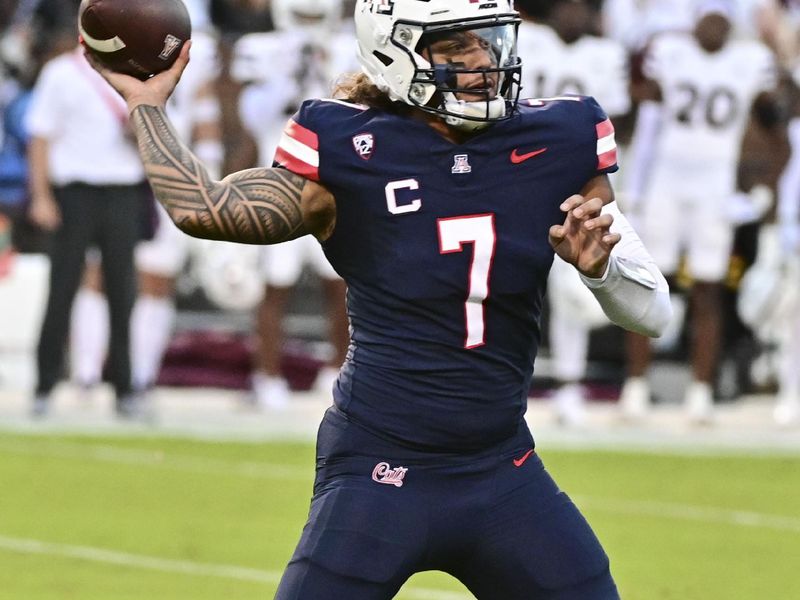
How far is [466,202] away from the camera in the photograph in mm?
3369

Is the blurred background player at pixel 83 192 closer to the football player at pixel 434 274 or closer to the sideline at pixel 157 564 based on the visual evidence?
the sideline at pixel 157 564

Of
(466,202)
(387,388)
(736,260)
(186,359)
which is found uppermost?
(466,202)

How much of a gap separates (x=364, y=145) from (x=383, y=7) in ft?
1.02

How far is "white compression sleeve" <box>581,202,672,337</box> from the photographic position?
3.35m

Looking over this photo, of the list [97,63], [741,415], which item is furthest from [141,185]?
[97,63]

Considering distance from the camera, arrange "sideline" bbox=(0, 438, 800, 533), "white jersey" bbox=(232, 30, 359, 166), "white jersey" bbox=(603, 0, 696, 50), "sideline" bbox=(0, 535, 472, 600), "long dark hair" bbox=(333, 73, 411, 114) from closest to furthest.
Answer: "long dark hair" bbox=(333, 73, 411, 114)
"sideline" bbox=(0, 535, 472, 600)
"sideline" bbox=(0, 438, 800, 533)
"white jersey" bbox=(232, 30, 359, 166)
"white jersey" bbox=(603, 0, 696, 50)

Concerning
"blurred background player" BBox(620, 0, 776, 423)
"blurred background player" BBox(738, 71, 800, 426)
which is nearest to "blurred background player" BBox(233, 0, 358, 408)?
"blurred background player" BBox(620, 0, 776, 423)

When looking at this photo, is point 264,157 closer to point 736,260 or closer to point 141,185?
point 141,185

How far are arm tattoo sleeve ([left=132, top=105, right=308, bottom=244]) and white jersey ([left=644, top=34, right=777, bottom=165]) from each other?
696cm

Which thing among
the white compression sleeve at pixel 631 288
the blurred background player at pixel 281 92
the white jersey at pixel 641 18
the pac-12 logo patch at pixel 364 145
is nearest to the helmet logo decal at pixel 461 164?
the pac-12 logo patch at pixel 364 145

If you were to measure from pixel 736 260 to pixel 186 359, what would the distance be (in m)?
3.56

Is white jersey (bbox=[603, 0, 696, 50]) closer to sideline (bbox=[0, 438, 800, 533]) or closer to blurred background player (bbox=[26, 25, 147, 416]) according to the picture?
blurred background player (bbox=[26, 25, 147, 416])

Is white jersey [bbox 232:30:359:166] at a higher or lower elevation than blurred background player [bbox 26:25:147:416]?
higher

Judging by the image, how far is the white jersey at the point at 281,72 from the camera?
33.8ft
